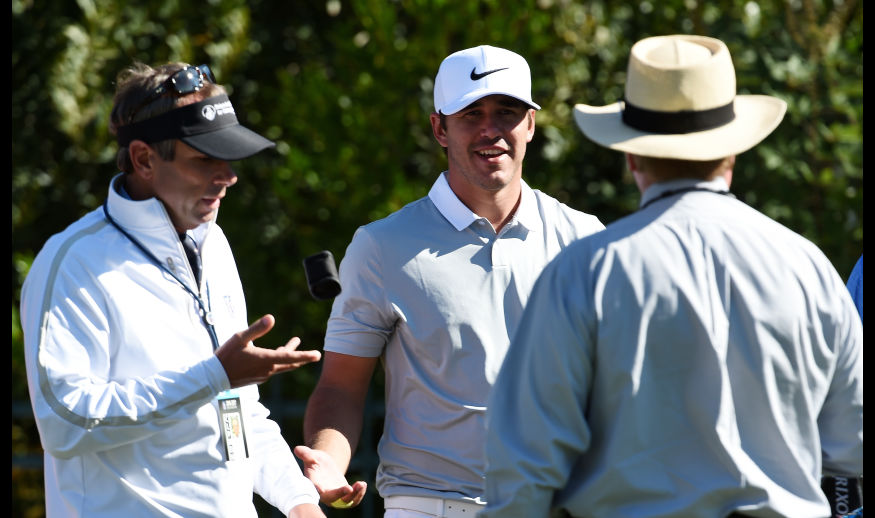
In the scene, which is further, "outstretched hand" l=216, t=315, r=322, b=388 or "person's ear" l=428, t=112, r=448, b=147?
"person's ear" l=428, t=112, r=448, b=147

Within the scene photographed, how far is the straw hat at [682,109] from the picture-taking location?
8.34ft

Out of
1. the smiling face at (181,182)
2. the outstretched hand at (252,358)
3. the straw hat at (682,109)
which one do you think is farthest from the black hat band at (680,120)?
the smiling face at (181,182)

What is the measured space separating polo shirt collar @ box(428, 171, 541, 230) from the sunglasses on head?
80 centimetres

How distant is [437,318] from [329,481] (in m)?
0.54

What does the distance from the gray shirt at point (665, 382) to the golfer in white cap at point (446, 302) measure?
957mm

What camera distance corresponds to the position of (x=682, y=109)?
2578 millimetres

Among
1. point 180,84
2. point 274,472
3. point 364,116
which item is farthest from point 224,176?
point 364,116

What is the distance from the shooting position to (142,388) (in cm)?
292

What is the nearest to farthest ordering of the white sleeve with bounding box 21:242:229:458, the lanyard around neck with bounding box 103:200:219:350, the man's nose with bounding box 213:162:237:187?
the white sleeve with bounding box 21:242:229:458
the lanyard around neck with bounding box 103:200:219:350
the man's nose with bounding box 213:162:237:187

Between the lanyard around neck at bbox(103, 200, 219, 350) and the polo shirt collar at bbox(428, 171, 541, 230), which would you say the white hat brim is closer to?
the polo shirt collar at bbox(428, 171, 541, 230)

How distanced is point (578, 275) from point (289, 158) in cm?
422

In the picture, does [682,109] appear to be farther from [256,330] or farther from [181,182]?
[181,182]

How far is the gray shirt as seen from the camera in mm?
2398

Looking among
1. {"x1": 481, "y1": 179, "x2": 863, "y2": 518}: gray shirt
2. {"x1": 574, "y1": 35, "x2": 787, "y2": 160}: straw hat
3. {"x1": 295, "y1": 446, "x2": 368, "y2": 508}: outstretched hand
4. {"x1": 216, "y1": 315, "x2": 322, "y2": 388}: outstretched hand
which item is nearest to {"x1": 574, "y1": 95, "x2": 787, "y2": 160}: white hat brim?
{"x1": 574, "y1": 35, "x2": 787, "y2": 160}: straw hat
